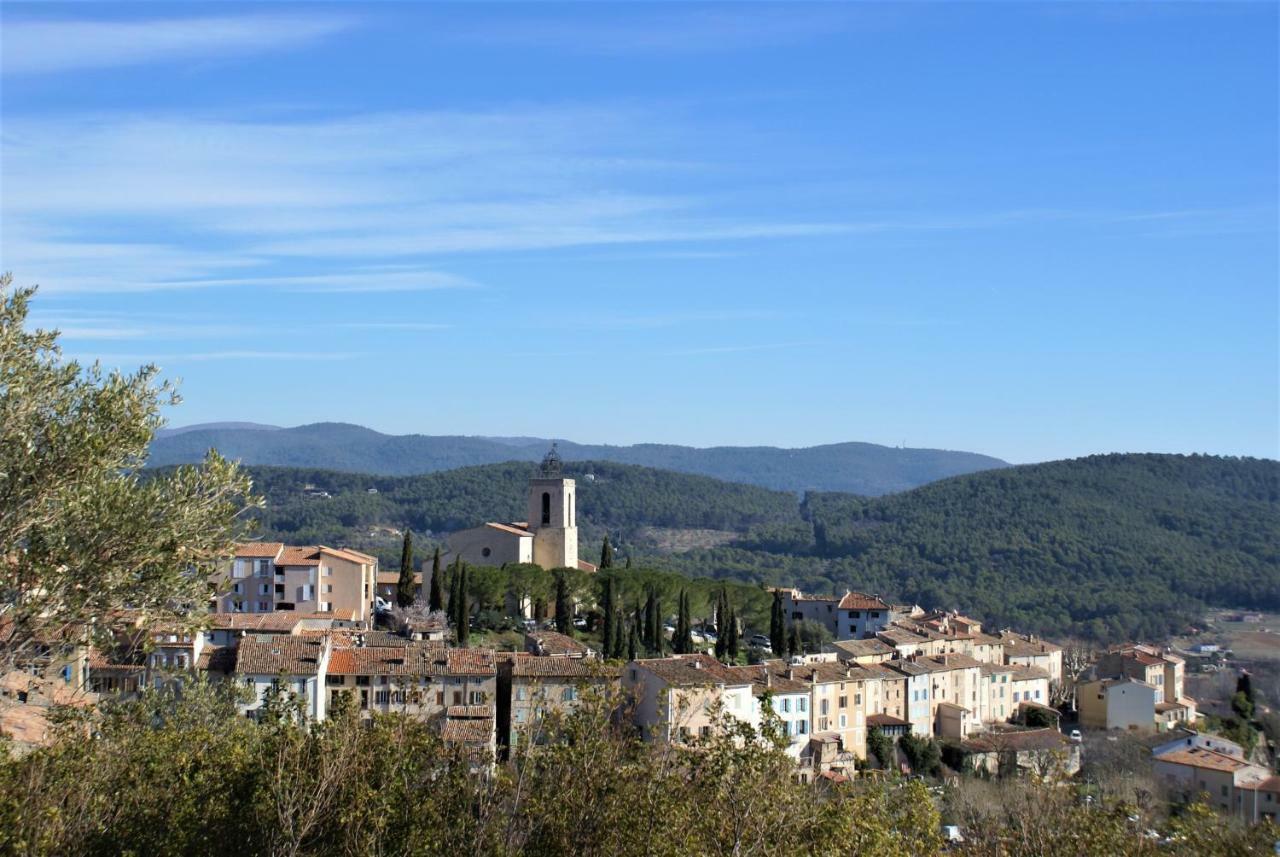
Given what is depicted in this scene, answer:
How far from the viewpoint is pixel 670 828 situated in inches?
574

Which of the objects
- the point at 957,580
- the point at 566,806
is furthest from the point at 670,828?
the point at 957,580

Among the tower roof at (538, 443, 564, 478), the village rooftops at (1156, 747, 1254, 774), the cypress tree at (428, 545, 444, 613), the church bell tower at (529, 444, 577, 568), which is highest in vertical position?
the tower roof at (538, 443, 564, 478)

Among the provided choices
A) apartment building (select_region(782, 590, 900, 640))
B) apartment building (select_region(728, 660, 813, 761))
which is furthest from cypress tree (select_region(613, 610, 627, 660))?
apartment building (select_region(782, 590, 900, 640))

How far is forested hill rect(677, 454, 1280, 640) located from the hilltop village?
57.5 meters

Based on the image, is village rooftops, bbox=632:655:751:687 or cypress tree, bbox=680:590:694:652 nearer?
village rooftops, bbox=632:655:751:687

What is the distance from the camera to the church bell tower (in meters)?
76.6

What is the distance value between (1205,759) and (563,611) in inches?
1046

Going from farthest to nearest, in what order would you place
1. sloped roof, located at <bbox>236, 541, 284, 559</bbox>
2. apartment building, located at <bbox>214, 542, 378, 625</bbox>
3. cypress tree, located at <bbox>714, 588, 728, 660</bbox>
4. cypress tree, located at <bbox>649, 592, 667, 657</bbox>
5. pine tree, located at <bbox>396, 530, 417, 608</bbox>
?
pine tree, located at <bbox>396, 530, 417, 608</bbox>, sloped roof, located at <bbox>236, 541, 284, 559</bbox>, apartment building, located at <bbox>214, 542, 378, 625</bbox>, cypress tree, located at <bbox>714, 588, 728, 660</bbox>, cypress tree, located at <bbox>649, 592, 667, 657</bbox>

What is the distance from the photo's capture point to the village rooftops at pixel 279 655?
138 feet

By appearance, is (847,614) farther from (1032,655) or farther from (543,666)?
(543,666)

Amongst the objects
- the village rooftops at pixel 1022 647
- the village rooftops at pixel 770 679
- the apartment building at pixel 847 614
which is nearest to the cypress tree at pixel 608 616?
the village rooftops at pixel 770 679

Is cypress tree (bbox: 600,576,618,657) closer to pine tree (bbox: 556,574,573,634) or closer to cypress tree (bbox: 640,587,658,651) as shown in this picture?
cypress tree (bbox: 640,587,658,651)

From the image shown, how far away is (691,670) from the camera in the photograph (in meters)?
43.8

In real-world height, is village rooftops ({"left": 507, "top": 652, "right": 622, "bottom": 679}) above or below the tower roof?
below
